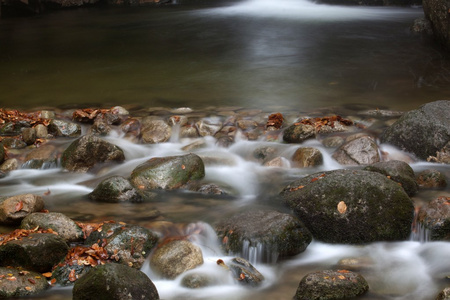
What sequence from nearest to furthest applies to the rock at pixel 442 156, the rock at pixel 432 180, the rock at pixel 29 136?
the rock at pixel 432 180, the rock at pixel 442 156, the rock at pixel 29 136

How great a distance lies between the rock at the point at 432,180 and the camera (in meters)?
6.30

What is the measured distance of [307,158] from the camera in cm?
714

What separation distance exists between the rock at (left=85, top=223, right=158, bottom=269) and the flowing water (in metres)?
0.17

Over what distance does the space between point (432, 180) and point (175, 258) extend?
3.30 meters

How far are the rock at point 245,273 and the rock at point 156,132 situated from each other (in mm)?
3794

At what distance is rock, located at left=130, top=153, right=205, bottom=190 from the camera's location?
21.8 ft

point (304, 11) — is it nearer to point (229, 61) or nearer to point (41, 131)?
point (229, 61)

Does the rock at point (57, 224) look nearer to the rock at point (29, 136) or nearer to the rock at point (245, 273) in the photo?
the rock at point (245, 273)

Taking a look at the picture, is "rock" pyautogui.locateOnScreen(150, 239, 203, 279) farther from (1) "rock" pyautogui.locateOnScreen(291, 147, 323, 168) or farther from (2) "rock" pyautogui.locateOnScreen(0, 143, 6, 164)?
(2) "rock" pyautogui.locateOnScreen(0, 143, 6, 164)

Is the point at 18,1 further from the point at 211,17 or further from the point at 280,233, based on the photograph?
the point at 280,233

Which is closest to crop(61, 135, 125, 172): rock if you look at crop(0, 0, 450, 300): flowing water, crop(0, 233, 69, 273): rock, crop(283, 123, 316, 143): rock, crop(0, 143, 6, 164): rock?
crop(0, 0, 450, 300): flowing water

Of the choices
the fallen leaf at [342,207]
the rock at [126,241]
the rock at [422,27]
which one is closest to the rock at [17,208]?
the rock at [126,241]

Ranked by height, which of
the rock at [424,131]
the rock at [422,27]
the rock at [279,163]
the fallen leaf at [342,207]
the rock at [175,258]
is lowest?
the rock at [175,258]

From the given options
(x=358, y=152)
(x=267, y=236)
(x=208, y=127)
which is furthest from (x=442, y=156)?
(x=208, y=127)
